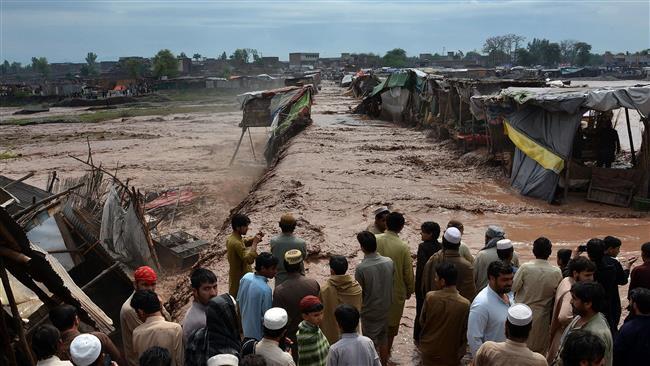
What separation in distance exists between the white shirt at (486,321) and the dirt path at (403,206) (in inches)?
68.9

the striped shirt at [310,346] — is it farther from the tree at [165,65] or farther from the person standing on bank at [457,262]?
the tree at [165,65]

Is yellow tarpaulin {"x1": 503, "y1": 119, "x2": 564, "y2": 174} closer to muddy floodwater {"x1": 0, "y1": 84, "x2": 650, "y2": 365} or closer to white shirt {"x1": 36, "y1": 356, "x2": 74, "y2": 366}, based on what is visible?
muddy floodwater {"x1": 0, "y1": 84, "x2": 650, "y2": 365}

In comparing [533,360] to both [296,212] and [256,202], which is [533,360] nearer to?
[296,212]

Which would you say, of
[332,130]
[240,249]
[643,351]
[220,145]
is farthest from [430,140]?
[643,351]

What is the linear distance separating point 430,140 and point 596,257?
15.9 metres

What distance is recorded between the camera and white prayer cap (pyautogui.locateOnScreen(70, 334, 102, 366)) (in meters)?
3.29

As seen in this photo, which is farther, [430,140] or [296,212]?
[430,140]

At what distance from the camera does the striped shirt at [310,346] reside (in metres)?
3.80

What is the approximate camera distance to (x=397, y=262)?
5.28 meters

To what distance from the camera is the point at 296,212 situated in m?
10.9

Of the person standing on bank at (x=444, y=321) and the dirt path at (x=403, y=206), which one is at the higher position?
the person standing on bank at (x=444, y=321)

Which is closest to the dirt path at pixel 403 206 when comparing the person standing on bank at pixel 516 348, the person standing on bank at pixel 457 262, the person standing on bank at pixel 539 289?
the person standing on bank at pixel 457 262

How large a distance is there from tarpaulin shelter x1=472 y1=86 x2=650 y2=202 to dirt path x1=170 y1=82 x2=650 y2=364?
57 centimetres

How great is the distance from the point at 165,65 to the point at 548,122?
73.7 meters
